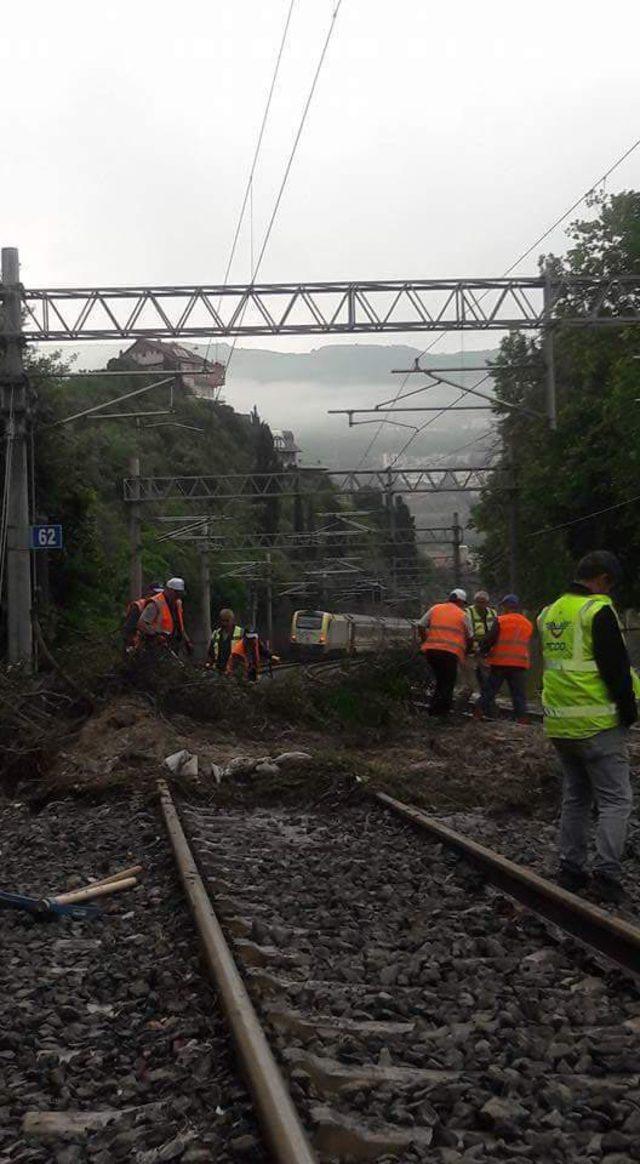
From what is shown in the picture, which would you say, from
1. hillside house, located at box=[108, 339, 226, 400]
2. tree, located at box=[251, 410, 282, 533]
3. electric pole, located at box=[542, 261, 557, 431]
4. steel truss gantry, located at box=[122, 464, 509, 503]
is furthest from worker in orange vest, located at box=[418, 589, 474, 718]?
tree, located at box=[251, 410, 282, 533]

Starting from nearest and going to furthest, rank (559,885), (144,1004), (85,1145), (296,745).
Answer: (85,1145) < (144,1004) < (559,885) < (296,745)

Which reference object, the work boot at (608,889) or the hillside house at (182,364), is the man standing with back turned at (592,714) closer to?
the work boot at (608,889)

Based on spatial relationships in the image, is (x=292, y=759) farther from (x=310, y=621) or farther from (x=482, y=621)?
(x=310, y=621)

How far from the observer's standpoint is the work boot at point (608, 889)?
7.13m

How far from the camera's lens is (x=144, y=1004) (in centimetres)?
559

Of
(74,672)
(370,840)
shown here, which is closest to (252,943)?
(370,840)

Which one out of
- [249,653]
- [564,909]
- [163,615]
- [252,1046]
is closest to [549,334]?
[249,653]

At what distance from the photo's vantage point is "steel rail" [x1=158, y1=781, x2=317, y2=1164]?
372 cm

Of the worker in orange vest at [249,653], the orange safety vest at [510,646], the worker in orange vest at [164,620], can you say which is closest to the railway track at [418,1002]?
the worker in orange vest at [164,620]

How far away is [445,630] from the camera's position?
56.7 feet

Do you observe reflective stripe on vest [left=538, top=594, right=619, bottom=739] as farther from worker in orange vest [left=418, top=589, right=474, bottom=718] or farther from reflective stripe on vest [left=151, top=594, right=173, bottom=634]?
reflective stripe on vest [left=151, top=594, right=173, bottom=634]

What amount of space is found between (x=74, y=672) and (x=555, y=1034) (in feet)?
39.8

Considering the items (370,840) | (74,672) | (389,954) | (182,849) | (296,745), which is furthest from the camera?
(74,672)

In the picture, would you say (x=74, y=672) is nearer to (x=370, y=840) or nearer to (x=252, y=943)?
(x=370, y=840)
